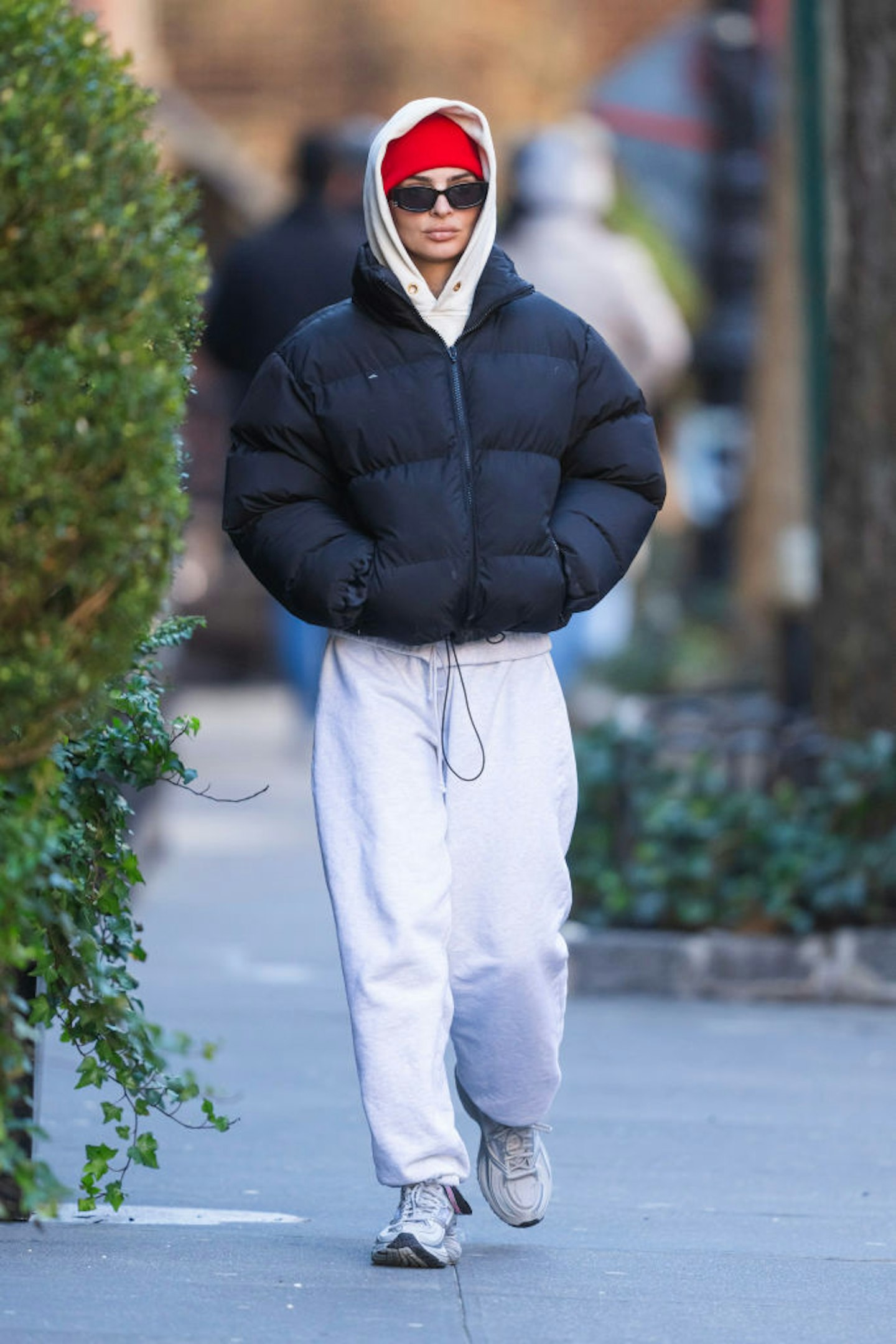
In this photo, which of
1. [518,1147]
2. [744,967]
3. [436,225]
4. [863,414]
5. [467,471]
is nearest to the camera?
[467,471]

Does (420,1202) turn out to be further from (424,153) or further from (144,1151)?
(424,153)

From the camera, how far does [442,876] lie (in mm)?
4754

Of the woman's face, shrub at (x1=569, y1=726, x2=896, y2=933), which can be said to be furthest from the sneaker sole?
shrub at (x1=569, y1=726, x2=896, y2=933)

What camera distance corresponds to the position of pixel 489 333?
4848 mm

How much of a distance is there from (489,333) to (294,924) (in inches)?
185

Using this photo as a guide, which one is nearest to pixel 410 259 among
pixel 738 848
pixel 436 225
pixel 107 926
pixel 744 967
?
pixel 436 225

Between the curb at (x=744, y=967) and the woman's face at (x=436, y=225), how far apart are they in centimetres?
342

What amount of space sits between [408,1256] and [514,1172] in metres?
0.34

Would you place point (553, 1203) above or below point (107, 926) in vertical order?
below

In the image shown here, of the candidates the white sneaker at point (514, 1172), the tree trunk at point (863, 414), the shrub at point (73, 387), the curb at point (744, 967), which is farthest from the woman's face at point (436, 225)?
the tree trunk at point (863, 414)

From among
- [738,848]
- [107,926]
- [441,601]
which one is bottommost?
[738,848]

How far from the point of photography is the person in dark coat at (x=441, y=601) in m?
4.70

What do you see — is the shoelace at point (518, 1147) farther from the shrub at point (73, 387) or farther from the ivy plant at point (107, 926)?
the shrub at point (73, 387)

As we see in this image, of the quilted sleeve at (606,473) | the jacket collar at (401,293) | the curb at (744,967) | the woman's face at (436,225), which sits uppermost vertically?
the woman's face at (436,225)
